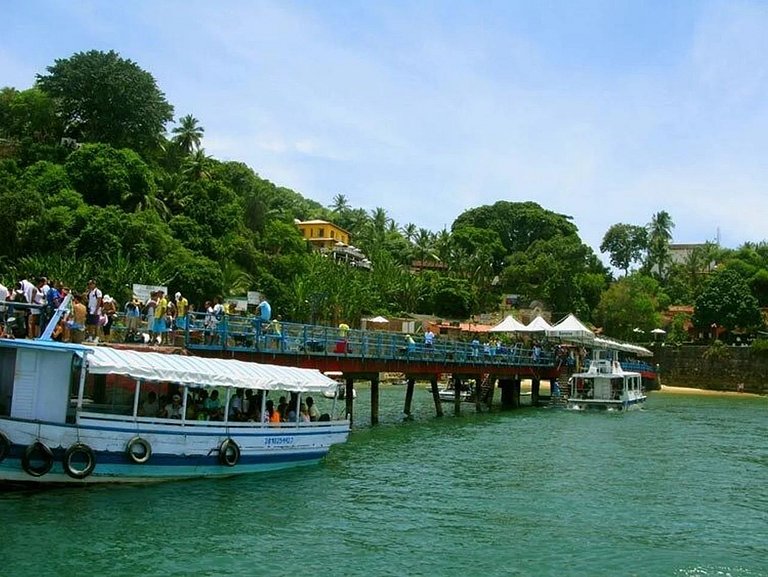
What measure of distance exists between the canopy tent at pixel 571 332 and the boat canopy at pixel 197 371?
37.7m

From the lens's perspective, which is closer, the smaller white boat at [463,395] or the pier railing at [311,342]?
the pier railing at [311,342]

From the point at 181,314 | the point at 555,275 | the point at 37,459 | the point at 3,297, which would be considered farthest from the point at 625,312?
the point at 37,459

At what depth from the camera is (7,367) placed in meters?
21.2

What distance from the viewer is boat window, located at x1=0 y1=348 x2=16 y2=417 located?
21.0m

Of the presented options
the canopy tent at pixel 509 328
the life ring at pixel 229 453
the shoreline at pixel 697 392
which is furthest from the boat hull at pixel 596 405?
the life ring at pixel 229 453

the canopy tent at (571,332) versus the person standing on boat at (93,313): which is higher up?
the canopy tent at (571,332)

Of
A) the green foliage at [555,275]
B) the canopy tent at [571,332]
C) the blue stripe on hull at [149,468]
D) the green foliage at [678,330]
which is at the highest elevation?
the green foliage at [555,275]

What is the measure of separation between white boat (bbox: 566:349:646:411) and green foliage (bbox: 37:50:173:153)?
51731mm

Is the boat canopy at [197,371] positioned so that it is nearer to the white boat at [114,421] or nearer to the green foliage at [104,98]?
the white boat at [114,421]

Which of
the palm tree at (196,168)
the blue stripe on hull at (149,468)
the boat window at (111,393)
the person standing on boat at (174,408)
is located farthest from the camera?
the palm tree at (196,168)

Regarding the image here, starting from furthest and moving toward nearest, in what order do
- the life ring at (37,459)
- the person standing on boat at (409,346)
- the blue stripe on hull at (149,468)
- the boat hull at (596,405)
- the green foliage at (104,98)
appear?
the green foliage at (104,98)
the boat hull at (596,405)
the person standing on boat at (409,346)
the blue stripe on hull at (149,468)
the life ring at (37,459)

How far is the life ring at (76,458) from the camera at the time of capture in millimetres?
20641

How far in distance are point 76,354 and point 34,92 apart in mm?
73043

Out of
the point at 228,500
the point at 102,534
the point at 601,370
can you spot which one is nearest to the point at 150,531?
the point at 102,534
